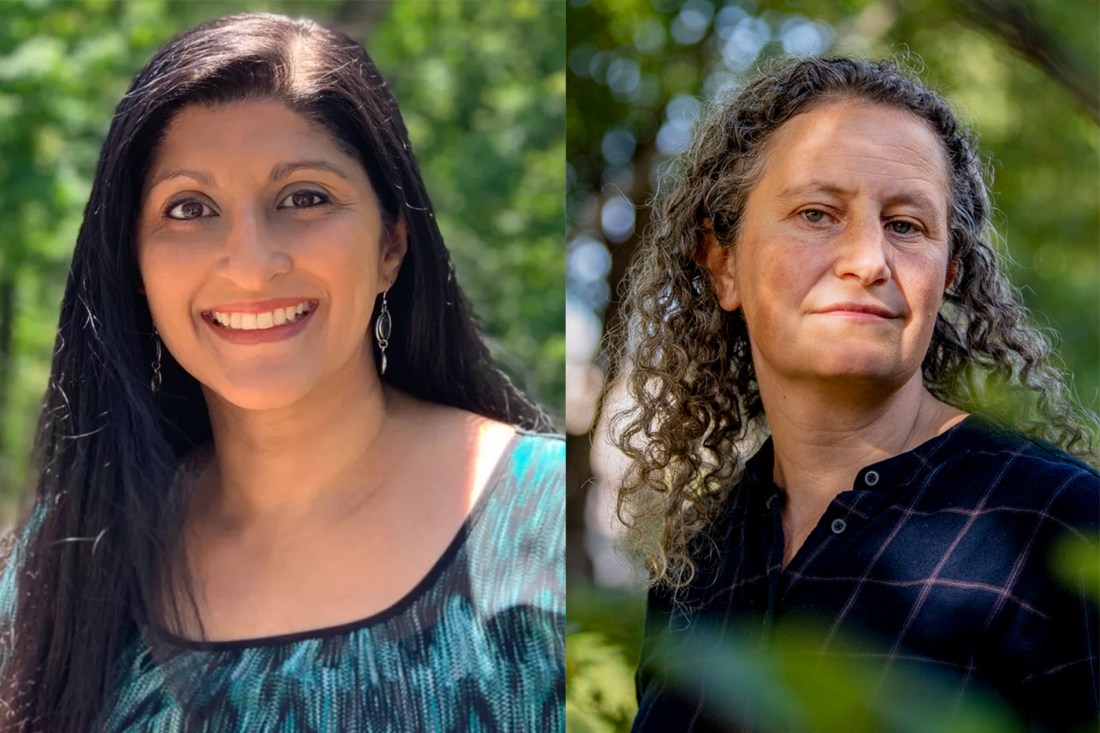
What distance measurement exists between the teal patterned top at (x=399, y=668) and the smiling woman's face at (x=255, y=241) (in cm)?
42

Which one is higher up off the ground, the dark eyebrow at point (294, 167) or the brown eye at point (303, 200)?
the dark eyebrow at point (294, 167)

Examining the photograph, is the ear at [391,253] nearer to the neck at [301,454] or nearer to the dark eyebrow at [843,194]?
the neck at [301,454]

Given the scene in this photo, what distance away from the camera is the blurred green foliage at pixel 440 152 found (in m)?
2.11

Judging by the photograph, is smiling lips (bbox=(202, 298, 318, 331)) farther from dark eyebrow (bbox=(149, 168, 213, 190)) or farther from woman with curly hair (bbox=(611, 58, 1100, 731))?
woman with curly hair (bbox=(611, 58, 1100, 731))

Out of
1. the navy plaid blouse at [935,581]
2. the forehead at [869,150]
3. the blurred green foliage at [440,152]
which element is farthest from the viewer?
the blurred green foliage at [440,152]

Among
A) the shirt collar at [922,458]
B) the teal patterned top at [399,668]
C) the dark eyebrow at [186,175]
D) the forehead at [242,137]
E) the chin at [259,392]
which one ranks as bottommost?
the teal patterned top at [399,668]

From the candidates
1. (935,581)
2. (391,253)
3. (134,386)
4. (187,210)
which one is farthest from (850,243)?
(134,386)

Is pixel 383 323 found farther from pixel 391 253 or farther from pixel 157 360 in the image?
pixel 157 360

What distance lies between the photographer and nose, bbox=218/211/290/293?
198 cm

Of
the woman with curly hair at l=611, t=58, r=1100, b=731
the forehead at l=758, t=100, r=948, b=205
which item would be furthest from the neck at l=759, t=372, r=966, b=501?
the forehead at l=758, t=100, r=948, b=205

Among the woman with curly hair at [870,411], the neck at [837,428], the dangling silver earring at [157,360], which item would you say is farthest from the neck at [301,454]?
the neck at [837,428]

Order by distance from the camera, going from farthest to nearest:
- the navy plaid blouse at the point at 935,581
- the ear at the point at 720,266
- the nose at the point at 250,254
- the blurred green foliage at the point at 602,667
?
the nose at the point at 250,254 → the ear at the point at 720,266 → the navy plaid blouse at the point at 935,581 → the blurred green foliage at the point at 602,667

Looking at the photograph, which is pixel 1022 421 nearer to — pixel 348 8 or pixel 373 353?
pixel 373 353

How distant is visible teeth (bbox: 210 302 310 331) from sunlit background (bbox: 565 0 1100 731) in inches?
17.4
